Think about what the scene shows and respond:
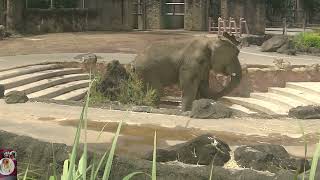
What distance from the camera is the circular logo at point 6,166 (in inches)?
81.7

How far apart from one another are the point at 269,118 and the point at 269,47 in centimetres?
1110

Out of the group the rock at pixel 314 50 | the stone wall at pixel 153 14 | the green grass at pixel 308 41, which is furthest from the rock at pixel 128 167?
the stone wall at pixel 153 14

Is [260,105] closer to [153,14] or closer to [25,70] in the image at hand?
[25,70]

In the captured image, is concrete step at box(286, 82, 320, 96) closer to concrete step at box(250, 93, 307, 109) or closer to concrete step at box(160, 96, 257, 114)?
concrete step at box(250, 93, 307, 109)

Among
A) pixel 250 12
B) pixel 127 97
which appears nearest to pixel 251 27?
pixel 250 12

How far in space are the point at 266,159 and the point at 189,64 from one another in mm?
5619

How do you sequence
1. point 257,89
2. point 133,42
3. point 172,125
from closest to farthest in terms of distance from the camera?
point 172,125 < point 257,89 < point 133,42

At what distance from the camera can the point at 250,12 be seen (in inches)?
986

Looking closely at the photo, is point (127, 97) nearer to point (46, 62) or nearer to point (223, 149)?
point (46, 62)

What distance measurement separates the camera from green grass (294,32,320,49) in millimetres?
19000

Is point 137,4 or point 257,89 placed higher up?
point 137,4

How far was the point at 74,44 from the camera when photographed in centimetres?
2066

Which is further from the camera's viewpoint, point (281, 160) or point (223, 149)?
point (223, 149)

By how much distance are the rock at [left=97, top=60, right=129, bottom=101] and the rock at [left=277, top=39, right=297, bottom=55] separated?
25.7 ft
